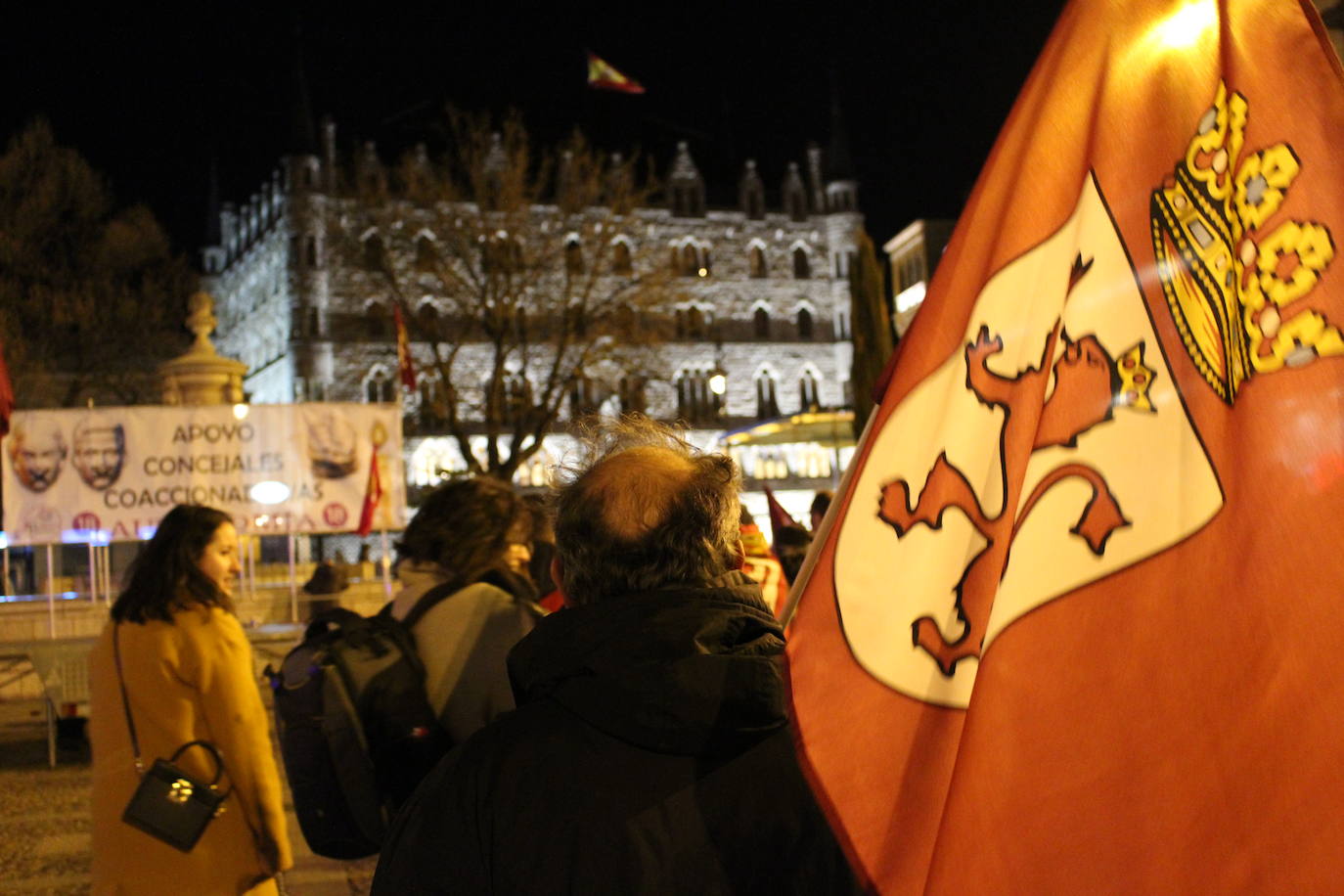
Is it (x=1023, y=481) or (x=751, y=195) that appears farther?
(x=751, y=195)

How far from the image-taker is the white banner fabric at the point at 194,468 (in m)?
12.0

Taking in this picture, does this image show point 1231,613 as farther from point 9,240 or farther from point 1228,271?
point 9,240

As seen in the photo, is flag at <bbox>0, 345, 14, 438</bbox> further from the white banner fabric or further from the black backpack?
the white banner fabric

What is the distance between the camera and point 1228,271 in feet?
4.70

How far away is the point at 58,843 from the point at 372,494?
5170mm

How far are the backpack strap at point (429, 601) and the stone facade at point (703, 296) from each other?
5041 centimetres

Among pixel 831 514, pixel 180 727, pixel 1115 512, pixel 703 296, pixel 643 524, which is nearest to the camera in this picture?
pixel 1115 512

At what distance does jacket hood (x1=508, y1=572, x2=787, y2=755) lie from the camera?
1.71 metres

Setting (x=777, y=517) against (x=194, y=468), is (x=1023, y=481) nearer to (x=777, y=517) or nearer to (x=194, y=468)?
(x=777, y=517)

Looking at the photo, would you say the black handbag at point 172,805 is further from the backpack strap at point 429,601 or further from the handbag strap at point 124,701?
the backpack strap at point 429,601

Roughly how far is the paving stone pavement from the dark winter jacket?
3284 millimetres

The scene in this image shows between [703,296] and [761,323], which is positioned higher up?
[703,296]

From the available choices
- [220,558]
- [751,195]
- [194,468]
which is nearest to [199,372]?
[194,468]

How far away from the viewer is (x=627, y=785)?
1.70 metres
